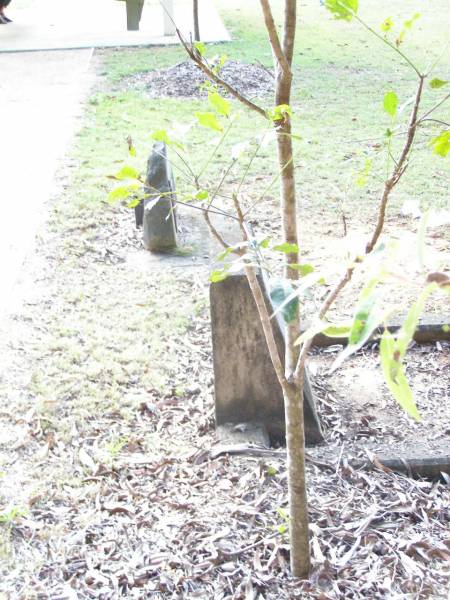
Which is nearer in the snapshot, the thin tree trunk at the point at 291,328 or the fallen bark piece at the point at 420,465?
the thin tree trunk at the point at 291,328

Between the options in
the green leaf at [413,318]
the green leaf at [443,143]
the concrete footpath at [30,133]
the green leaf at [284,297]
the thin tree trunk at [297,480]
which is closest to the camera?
the green leaf at [413,318]

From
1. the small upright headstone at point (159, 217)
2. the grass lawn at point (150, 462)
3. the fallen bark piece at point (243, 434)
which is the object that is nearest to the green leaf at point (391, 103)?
the grass lawn at point (150, 462)

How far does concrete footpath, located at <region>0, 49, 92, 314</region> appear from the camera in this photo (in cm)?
605

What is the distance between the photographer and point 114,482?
126 inches

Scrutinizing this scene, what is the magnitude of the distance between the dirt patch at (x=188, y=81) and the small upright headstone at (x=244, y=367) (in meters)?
7.81

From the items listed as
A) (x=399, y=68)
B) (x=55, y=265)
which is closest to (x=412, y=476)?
(x=55, y=265)

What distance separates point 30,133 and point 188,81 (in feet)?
9.67

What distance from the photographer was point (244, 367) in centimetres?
343

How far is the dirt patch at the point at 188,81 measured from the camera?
10844 mm

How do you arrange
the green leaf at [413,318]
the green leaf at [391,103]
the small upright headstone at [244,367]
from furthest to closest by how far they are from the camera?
the small upright headstone at [244,367] → the green leaf at [391,103] → the green leaf at [413,318]

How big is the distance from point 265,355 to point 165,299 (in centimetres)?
166

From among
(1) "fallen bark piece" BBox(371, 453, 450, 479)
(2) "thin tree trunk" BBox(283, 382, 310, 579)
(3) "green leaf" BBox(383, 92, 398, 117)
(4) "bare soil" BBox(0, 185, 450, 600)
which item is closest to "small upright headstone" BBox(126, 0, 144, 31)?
(4) "bare soil" BBox(0, 185, 450, 600)

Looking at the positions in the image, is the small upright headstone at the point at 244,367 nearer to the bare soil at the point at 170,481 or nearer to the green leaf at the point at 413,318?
the bare soil at the point at 170,481

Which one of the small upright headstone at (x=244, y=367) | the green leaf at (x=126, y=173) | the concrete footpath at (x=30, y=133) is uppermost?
the green leaf at (x=126, y=173)
